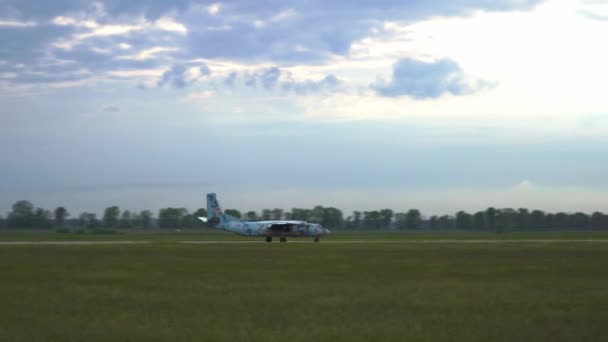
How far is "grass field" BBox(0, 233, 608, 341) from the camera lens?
16688 millimetres

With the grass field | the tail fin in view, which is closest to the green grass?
the tail fin

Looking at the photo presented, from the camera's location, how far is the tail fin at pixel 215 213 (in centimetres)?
8688

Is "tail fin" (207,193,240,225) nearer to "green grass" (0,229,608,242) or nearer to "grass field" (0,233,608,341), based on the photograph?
"green grass" (0,229,608,242)

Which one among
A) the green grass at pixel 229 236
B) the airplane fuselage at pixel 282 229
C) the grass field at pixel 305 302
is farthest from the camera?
the green grass at pixel 229 236

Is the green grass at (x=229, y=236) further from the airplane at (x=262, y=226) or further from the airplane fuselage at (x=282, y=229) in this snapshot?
the airplane fuselage at (x=282, y=229)

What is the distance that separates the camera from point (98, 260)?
42.8m

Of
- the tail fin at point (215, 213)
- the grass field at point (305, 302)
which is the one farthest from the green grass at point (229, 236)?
the grass field at point (305, 302)

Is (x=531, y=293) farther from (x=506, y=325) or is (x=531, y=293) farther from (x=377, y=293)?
(x=506, y=325)

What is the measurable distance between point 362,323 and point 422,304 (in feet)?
13.6

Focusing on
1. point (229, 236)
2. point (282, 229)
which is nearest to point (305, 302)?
point (282, 229)

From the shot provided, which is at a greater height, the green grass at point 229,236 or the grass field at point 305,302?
the green grass at point 229,236

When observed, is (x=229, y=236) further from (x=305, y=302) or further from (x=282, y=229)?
(x=305, y=302)

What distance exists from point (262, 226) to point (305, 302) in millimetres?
62560

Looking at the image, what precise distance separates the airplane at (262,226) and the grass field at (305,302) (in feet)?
150
